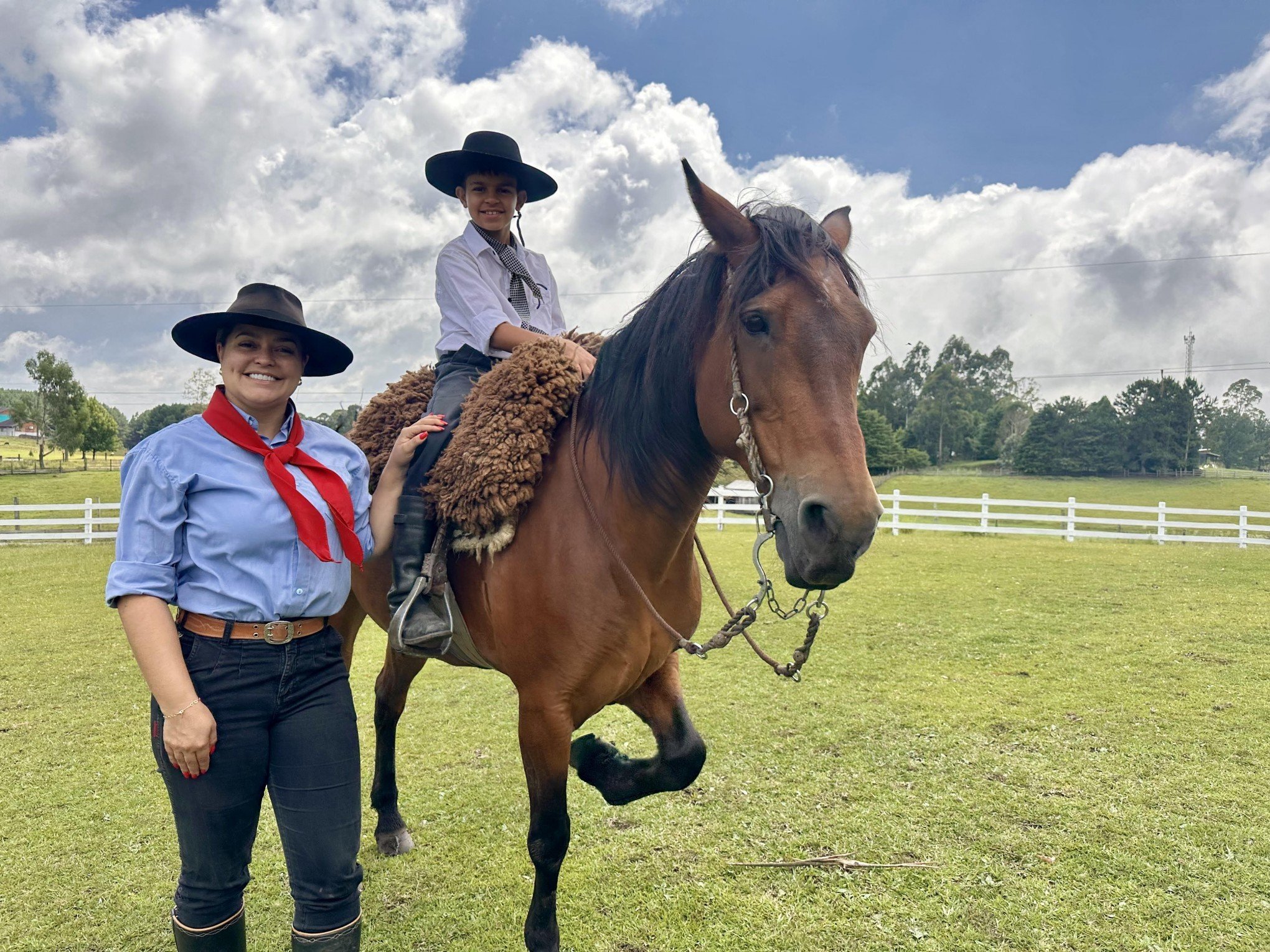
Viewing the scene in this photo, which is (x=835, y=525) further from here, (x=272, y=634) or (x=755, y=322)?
(x=272, y=634)

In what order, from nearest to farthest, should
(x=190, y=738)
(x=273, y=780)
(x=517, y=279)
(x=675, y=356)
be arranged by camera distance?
(x=190, y=738) < (x=273, y=780) < (x=675, y=356) < (x=517, y=279)

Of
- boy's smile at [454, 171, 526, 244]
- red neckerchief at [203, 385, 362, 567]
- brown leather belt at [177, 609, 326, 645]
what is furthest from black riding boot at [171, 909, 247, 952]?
boy's smile at [454, 171, 526, 244]

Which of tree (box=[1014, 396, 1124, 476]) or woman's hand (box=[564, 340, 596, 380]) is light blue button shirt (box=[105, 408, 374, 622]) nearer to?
woman's hand (box=[564, 340, 596, 380])

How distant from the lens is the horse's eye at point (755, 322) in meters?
1.93

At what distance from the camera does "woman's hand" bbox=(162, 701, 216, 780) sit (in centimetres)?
176

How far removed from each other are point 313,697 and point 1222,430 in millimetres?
51106

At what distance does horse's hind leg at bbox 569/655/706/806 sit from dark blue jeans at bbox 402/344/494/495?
4.25ft

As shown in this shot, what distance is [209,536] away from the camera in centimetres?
188

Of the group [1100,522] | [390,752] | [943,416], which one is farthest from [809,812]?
[943,416]

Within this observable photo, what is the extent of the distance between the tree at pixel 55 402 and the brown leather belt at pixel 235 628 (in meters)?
44.0

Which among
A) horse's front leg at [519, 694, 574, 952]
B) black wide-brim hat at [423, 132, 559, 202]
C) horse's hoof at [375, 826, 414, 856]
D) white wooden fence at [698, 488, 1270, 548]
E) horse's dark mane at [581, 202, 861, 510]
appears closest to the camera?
horse's dark mane at [581, 202, 861, 510]

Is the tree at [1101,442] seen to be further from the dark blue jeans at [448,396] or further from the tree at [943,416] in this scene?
the dark blue jeans at [448,396]

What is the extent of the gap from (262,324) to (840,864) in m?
3.47

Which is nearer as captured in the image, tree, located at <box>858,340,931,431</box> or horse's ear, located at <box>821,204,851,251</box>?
horse's ear, located at <box>821,204,851,251</box>
